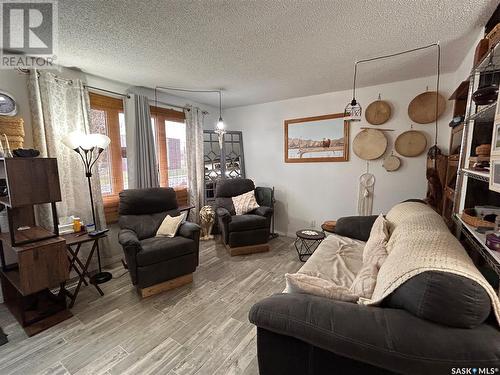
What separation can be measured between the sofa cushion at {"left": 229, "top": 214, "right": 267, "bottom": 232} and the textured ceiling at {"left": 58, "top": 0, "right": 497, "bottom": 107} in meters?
1.88

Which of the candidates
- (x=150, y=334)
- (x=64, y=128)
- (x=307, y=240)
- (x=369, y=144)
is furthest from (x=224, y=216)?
(x=369, y=144)

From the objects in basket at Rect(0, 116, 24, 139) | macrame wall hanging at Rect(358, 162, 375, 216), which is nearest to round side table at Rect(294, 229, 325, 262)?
macrame wall hanging at Rect(358, 162, 375, 216)

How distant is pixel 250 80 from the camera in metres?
2.94

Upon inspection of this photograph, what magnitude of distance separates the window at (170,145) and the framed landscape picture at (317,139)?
5.94 feet

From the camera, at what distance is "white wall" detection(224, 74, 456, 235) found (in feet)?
9.87

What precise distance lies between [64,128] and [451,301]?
3403mm

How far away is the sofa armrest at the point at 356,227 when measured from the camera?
2.43 metres

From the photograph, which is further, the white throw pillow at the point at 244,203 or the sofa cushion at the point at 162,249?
the white throw pillow at the point at 244,203

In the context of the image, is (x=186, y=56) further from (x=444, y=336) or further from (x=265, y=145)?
(x=444, y=336)

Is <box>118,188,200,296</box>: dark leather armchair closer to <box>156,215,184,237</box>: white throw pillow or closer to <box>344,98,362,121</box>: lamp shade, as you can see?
<box>156,215,184,237</box>: white throw pillow

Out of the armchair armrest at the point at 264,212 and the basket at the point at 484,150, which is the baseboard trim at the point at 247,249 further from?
the basket at the point at 484,150

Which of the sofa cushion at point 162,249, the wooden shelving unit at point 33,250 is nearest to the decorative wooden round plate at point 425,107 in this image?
the sofa cushion at point 162,249

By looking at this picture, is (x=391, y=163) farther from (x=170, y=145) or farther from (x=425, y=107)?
(x=170, y=145)

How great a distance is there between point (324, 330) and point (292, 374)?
0.33 metres
